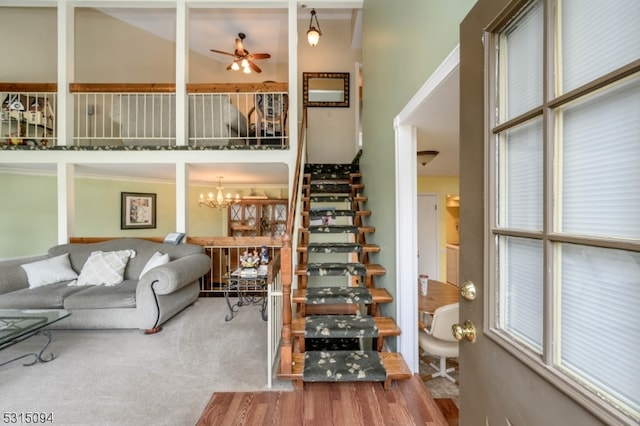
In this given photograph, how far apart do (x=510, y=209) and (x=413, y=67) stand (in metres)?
1.48

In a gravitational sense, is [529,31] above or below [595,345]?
above

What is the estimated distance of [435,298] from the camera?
2.89 m

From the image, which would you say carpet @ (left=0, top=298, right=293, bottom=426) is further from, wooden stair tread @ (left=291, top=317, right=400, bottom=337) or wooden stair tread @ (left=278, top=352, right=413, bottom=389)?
wooden stair tread @ (left=291, top=317, right=400, bottom=337)

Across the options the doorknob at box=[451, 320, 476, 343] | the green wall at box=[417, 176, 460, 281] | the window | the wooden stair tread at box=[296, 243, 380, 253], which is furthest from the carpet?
the green wall at box=[417, 176, 460, 281]

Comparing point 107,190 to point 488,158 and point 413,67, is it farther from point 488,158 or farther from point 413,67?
point 488,158

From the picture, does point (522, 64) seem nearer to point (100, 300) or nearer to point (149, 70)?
point (100, 300)

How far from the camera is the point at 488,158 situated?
0.86 meters

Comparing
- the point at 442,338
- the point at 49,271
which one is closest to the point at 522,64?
the point at 442,338

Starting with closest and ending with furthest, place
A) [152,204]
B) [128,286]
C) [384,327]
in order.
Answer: [384,327]
[128,286]
[152,204]

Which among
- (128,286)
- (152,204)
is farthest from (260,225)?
(128,286)

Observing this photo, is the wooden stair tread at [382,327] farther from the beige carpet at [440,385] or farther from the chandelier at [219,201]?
the chandelier at [219,201]

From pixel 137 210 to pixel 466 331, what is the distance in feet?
22.2

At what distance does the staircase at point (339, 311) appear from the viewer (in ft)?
6.76

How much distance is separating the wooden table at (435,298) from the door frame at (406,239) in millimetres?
342
